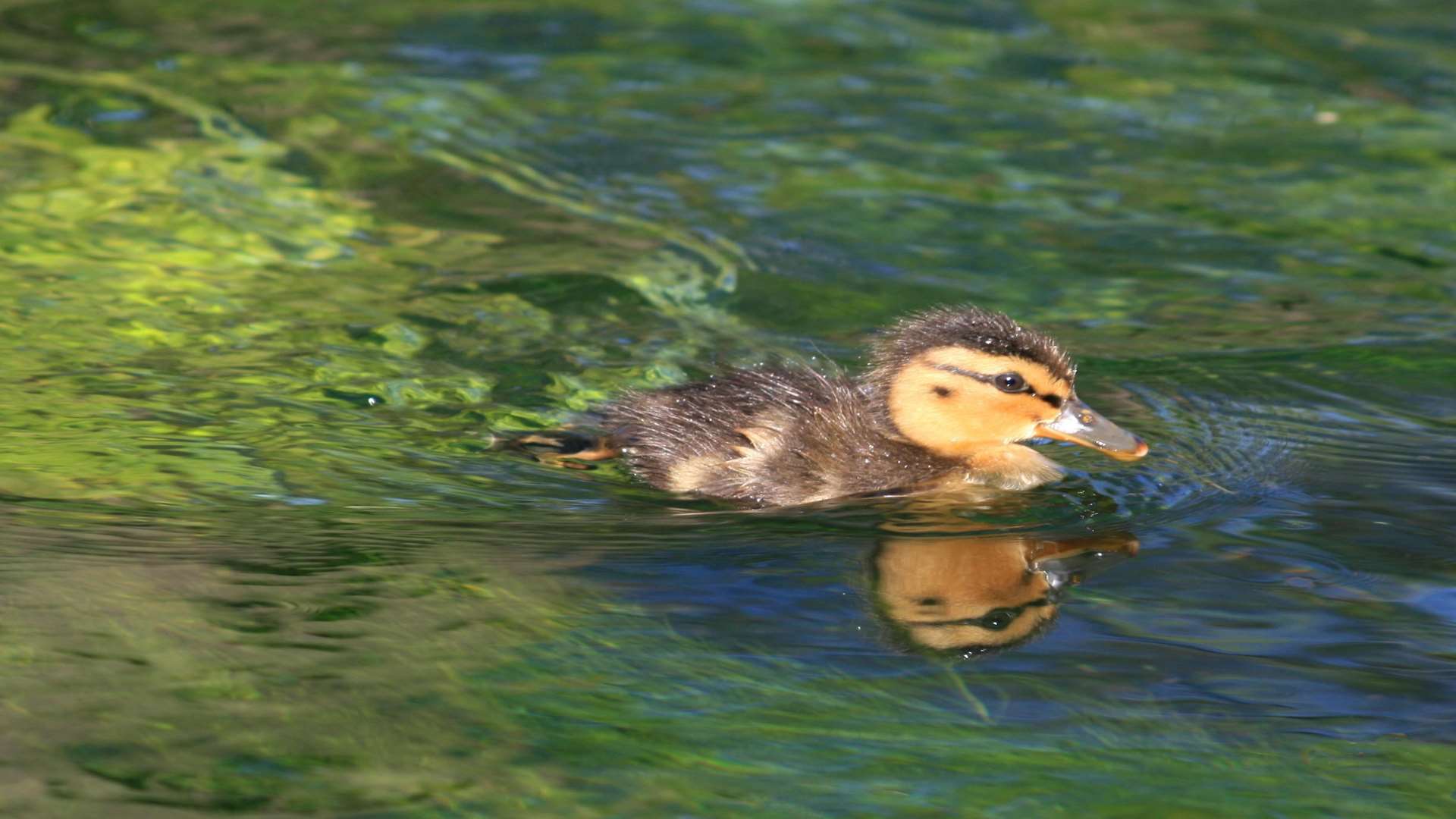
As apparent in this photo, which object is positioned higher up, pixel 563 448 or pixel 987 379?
pixel 987 379

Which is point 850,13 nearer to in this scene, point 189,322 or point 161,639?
point 189,322

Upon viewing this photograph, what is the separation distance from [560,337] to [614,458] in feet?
3.87

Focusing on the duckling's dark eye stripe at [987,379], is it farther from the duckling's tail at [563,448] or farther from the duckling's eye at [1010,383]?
the duckling's tail at [563,448]

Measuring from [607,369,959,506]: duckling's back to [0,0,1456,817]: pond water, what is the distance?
0.12 m

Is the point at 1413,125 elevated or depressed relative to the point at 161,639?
elevated

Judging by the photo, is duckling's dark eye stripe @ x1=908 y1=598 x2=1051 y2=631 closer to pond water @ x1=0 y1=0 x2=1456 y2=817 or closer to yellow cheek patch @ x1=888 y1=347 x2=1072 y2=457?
pond water @ x1=0 y1=0 x2=1456 y2=817

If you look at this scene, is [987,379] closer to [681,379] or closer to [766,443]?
[766,443]

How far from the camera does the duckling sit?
5.52 m

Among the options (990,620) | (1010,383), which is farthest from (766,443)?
(990,620)

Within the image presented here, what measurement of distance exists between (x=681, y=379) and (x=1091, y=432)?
153 centimetres

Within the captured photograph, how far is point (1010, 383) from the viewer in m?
5.69

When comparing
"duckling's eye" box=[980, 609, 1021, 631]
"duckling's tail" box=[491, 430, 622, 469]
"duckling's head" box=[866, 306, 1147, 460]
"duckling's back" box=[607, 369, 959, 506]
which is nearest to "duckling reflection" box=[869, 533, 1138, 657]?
"duckling's eye" box=[980, 609, 1021, 631]

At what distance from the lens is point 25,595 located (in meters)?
4.44

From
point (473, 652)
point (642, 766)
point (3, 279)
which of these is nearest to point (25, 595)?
point (473, 652)
